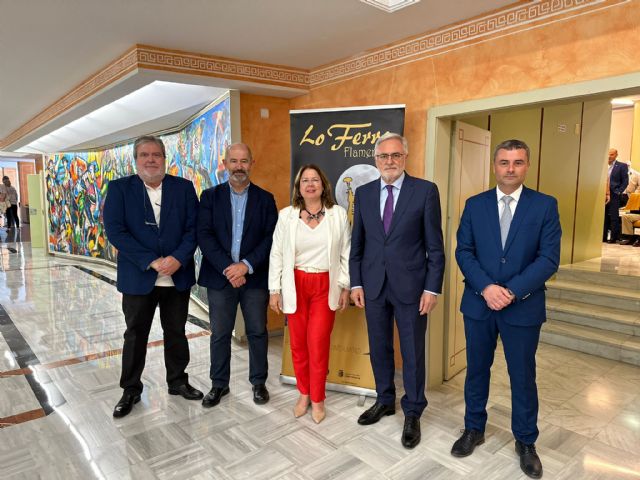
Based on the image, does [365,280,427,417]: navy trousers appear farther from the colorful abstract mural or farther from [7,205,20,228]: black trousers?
[7,205,20,228]: black trousers

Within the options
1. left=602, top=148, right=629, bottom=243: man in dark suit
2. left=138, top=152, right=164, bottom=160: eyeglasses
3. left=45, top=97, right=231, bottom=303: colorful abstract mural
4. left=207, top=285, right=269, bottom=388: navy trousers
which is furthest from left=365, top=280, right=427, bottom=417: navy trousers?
left=602, top=148, right=629, bottom=243: man in dark suit

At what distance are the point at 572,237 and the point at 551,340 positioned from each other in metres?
2.02

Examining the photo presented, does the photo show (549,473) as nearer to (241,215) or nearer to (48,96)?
(241,215)

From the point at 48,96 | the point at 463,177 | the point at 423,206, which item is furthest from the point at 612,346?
the point at 48,96

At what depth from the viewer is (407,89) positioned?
137 inches

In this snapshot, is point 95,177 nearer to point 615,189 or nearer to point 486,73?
point 486,73

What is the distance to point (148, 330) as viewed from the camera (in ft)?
9.98

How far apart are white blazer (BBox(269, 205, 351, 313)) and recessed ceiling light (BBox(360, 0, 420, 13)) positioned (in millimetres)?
1271

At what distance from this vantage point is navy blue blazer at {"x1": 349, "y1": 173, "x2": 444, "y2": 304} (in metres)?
2.59

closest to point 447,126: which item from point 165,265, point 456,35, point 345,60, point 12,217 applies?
point 456,35

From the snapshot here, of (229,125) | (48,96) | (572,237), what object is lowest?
(572,237)

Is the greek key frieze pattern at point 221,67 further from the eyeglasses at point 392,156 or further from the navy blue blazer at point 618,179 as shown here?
the navy blue blazer at point 618,179

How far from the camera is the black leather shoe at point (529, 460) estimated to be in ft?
7.77

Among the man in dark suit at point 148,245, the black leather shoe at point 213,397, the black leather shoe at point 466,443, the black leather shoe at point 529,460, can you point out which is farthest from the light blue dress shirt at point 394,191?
the black leather shoe at point 213,397
